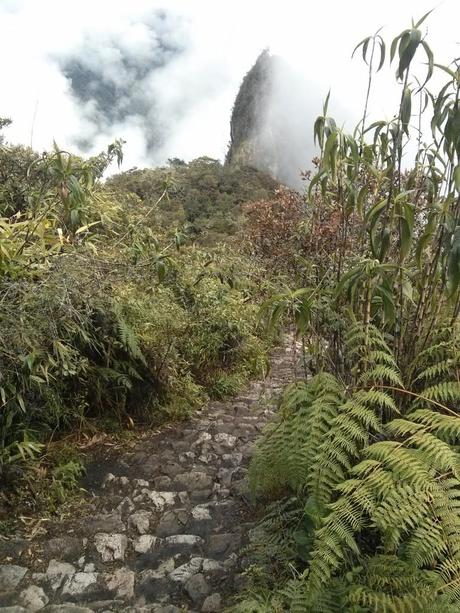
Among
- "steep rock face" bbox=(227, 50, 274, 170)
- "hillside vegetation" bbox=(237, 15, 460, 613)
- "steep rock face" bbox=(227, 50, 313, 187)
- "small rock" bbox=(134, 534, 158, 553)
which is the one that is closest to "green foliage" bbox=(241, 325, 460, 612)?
"hillside vegetation" bbox=(237, 15, 460, 613)

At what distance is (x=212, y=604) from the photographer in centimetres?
252

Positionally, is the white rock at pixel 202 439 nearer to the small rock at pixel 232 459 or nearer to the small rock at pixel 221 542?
the small rock at pixel 232 459

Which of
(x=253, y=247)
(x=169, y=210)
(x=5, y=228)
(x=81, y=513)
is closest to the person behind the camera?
Answer: (x=81, y=513)

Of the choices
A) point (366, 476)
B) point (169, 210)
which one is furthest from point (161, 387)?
point (169, 210)

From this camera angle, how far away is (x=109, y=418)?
434 centimetres

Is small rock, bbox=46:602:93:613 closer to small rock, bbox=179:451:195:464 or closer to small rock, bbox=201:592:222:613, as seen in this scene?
small rock, bbox=201:592:222:613

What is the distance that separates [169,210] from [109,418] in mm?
16010

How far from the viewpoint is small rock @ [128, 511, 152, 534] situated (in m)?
3.20

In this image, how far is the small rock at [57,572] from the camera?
269cm

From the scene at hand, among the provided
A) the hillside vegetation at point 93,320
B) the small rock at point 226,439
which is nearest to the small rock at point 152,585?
the hillside vegetation at point 93,320

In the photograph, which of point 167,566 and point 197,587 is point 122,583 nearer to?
point 167,566

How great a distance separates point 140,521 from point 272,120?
51260 mm

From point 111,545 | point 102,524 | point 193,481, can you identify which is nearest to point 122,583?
point 111,545

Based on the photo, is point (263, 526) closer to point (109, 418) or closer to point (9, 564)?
point (9, 564)
